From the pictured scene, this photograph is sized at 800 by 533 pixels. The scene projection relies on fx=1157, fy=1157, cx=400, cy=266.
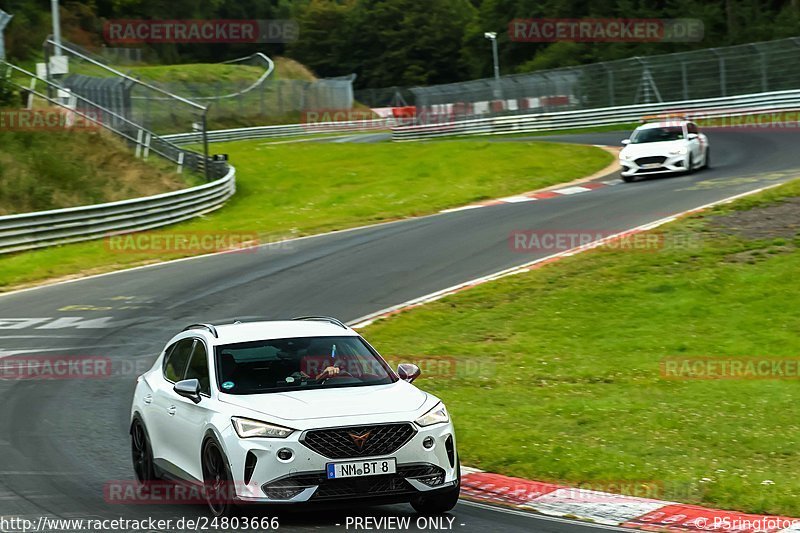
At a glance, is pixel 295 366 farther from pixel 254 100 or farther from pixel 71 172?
pixel 254 100

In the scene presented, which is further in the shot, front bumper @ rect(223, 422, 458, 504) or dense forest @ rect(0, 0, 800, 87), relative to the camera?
dense forest @ rect(0, 0, 800, 87)

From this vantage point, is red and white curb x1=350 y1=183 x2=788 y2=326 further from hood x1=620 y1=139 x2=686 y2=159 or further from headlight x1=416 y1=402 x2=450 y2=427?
headlight x1=416 y1=402 x2=450 y2=427

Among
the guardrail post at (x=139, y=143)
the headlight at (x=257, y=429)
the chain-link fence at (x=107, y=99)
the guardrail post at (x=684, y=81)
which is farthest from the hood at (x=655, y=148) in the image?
the headlight at (x=257, y=429)

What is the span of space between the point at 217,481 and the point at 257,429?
1.99 feet

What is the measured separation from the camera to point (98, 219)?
29.6 m

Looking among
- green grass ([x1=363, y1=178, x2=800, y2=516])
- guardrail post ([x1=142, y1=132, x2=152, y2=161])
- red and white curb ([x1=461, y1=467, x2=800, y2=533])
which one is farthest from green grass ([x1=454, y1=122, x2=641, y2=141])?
red and white curb ([x1=461, y1=467, x2=800, y2=533])

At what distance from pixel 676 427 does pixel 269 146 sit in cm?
4440

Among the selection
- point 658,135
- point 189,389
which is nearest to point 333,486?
point 189,389

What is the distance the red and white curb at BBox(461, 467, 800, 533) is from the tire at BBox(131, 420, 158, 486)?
265 centimetres

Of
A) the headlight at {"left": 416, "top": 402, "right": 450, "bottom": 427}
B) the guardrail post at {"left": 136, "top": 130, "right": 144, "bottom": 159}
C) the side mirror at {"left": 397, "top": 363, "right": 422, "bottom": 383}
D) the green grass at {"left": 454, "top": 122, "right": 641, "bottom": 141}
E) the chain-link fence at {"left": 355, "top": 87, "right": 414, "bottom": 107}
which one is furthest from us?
the chain-link fence at {"left": 355, "top": 87, "right": 414, "bottom": 107}

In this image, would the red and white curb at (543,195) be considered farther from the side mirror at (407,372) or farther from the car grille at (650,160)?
the side mirror at (407,372)

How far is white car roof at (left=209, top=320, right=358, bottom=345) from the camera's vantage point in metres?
9.25

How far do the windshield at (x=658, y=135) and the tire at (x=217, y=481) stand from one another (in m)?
25.9

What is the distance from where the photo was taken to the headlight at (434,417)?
8211 millimetres
